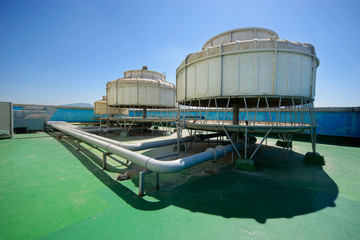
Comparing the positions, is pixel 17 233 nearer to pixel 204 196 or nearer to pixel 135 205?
pixel 135 205

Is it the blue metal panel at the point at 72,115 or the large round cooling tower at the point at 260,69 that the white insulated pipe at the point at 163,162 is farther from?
the blue metal panel at the point at 72,115

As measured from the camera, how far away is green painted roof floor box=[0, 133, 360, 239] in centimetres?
427

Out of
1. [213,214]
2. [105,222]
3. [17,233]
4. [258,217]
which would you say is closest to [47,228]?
[17,233]

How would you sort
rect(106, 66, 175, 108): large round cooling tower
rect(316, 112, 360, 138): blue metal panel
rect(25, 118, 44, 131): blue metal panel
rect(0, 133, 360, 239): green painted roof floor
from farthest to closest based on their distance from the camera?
rect(25, 118, 44, 131): blue metal panel < rect(106, 66, 175, 108): large round cooling tower < rect(316, 112, 360, 138): blue metal panel < rect(0, 133, 360, 239): green painted roof floor

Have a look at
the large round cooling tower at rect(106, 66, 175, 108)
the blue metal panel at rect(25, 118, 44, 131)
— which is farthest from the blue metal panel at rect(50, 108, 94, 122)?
the large round cooling tower at rect(106, 66, 175, 108)

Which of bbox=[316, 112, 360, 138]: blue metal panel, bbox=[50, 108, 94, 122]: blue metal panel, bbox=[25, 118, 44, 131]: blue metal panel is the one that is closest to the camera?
bbox=[316, 112, 360, 138]: blue metal panel

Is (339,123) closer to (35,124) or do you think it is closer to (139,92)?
(139,92)

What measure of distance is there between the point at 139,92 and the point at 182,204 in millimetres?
18246

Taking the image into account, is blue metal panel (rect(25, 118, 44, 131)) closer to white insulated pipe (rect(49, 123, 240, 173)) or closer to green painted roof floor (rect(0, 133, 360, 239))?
green painted roof floor (rect(0, 133, 360, 239))

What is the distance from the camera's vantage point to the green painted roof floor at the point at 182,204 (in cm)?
427

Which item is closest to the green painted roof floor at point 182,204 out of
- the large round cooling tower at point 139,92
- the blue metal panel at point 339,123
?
the blue metal panel at point 339,123

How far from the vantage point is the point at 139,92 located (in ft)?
70.6

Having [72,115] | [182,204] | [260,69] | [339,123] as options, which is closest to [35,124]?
[72,115]

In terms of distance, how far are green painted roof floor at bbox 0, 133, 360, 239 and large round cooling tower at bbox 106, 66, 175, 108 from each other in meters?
13.6
